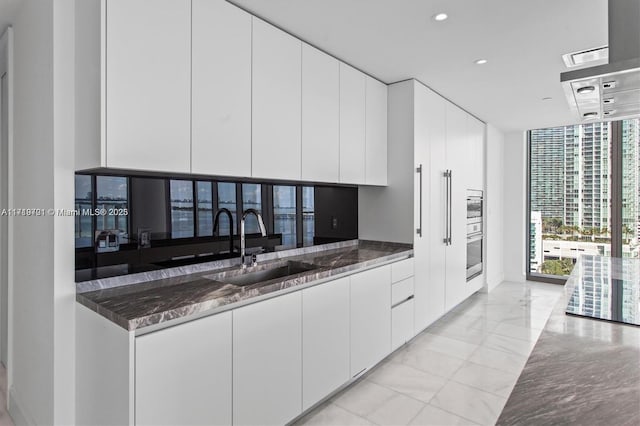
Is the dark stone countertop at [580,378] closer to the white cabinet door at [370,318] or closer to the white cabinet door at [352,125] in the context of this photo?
the white cabinet door at [370,318]

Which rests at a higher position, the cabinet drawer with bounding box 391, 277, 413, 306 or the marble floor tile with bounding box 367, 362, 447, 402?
the cabinet drawer with bounding box 391, 277, 413, 306

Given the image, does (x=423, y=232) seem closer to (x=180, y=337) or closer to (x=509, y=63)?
(x=509, y=63)

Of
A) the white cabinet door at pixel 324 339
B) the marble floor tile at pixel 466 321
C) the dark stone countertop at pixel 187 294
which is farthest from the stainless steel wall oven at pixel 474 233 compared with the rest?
the white cabinet door at pixel 324 339

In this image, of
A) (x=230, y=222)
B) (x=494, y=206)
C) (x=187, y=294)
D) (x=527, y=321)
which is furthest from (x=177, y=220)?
(x=494, y=206)

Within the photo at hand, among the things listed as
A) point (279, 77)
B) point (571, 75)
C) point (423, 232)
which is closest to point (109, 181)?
point (279, 77)

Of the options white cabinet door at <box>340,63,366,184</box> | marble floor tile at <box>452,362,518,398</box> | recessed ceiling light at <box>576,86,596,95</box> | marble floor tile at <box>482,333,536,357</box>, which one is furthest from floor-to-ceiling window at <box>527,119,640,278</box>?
recessed ceiling light at <box>576,86,596,95</box>

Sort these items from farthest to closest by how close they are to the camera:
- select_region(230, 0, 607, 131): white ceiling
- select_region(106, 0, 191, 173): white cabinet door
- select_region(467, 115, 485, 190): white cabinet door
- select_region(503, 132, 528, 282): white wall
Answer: select_region(503, 132, 528, 282): white wall, select_region(467, 115, 485, 190): white cabinet door, select_region(230, 0, 607, 131): white ceiling, select_region(106, 0, 191, 173): white cabinet door

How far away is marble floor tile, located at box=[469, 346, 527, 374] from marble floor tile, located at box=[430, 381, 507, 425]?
469mm

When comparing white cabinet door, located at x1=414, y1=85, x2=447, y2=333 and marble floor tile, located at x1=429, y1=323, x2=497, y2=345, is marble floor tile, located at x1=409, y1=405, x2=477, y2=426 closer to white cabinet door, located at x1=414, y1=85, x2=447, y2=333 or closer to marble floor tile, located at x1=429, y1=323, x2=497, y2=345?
white cabinet door, located at x1=414, y1=85, x2=447, y2=333

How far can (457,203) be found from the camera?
4.08 meters

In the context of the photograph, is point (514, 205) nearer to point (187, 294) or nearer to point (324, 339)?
point (324, 339)

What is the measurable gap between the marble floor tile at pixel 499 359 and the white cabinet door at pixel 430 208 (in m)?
0.52

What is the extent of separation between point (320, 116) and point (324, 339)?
152cm

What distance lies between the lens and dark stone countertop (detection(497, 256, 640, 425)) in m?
0.70
